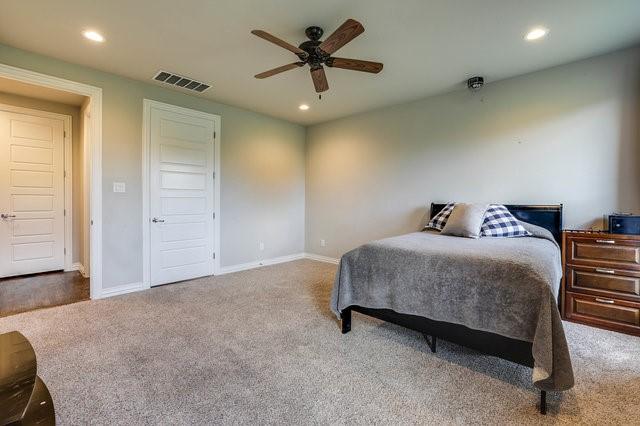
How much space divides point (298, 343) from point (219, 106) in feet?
12.1

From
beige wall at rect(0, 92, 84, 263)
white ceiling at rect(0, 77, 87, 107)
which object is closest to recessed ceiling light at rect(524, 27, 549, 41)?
white ceiling at rect(0, 77, 87, 107)

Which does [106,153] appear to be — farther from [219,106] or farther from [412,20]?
[412,20]

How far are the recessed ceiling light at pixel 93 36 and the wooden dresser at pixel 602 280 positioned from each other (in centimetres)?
475

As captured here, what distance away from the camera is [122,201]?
3602mm

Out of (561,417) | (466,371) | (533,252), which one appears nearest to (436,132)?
(533,252)

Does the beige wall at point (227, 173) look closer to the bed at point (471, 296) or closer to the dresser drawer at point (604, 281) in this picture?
the bed at point (471, 296)

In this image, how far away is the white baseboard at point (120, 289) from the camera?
3446mm

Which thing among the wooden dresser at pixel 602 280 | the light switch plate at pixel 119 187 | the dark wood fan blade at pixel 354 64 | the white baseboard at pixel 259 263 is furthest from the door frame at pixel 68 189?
the wooden dresser at pixel 602 280

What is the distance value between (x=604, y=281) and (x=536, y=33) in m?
2.31

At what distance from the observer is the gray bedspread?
5.04 ft

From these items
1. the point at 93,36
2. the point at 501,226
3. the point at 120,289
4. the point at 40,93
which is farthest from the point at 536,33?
the point at 40,93

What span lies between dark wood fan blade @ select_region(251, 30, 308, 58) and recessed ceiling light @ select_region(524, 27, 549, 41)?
1.99 meters

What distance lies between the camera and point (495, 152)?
363cm

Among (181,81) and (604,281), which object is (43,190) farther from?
(604,281)
